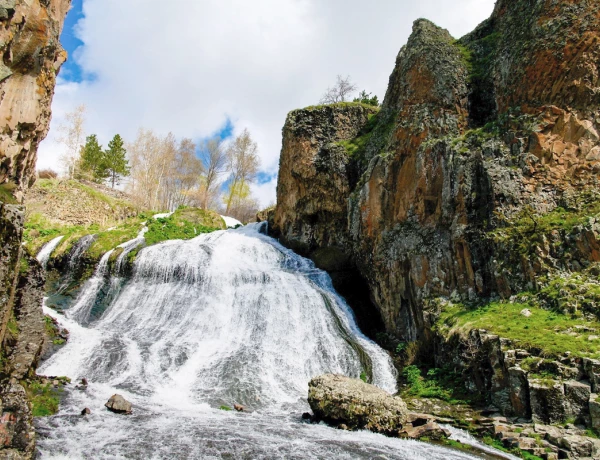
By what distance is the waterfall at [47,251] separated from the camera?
2439 centimetres

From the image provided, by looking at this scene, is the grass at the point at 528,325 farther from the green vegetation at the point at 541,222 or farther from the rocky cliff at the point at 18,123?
the rocky cliff at the point at 18,123

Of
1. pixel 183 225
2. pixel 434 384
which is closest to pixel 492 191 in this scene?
pixel 434 384

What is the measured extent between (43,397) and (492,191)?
16234mm

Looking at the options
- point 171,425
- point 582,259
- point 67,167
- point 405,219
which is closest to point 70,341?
point 171,425

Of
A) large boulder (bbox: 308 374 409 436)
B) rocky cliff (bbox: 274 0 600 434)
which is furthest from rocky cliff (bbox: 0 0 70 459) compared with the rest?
rocky cliff (bbox: 274 0 600 434)

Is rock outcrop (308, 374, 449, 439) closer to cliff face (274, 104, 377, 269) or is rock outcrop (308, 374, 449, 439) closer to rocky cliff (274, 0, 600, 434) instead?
rocky cliff (274, 0, 600, 434)

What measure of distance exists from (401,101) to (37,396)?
20.9 metres

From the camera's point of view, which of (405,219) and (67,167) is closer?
(405,219)

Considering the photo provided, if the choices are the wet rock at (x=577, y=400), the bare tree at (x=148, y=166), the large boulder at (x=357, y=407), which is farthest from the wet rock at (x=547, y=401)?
the bare tree at (x=148, y=166)

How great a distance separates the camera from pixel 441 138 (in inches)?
737

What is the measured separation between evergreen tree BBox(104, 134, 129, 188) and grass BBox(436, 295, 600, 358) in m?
49.0

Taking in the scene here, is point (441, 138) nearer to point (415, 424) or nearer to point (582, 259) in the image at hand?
point (582, 259)

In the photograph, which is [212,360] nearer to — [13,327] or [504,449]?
[13,327]

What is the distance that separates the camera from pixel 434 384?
1347 centimetres
